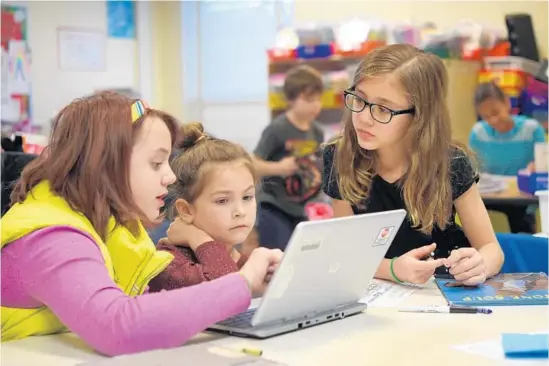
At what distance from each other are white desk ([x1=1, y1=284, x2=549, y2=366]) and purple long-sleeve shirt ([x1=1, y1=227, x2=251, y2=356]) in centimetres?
5

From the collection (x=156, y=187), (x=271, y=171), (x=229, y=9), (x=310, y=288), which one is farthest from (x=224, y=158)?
(x=229, y=9)

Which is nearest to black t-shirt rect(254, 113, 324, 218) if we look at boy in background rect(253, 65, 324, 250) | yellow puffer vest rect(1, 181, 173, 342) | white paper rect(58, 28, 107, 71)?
boy in background rect(253, 65, 324, 250)

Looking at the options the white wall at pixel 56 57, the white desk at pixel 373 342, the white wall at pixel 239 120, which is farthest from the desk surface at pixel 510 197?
the white wall at pixel 56 57

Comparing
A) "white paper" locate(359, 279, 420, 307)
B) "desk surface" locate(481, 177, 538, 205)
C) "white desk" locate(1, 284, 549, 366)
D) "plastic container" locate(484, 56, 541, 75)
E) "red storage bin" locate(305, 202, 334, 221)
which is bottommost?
"red storage bin" locate(305, 202, 334, 221)

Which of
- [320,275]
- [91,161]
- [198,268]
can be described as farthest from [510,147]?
[91,161]

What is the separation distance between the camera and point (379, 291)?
161cm

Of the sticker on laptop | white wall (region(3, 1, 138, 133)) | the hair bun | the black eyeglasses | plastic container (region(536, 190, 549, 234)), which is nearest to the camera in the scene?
the sticker on laptop

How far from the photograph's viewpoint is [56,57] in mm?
5855

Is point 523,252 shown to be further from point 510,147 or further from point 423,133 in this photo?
point 510,147

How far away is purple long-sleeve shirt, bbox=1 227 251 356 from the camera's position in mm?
1098

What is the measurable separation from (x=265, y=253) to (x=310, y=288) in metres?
0.09

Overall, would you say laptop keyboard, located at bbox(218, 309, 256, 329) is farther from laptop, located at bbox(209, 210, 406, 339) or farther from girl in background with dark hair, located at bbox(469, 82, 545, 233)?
girl in background with dark hair, located at bbox(469, 82, 545, 233)

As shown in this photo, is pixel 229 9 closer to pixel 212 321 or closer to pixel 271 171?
pixel 271 171

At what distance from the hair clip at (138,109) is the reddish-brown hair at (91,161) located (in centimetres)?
Answer: 1
